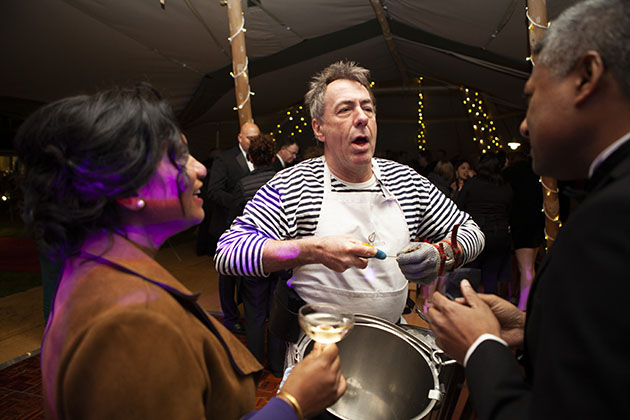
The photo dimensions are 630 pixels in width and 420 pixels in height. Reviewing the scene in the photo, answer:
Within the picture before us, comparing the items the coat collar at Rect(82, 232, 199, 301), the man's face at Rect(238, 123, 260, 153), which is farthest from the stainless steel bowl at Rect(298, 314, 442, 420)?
the man's face at Rect(238, 123, 260, 153)

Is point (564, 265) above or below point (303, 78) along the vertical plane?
below

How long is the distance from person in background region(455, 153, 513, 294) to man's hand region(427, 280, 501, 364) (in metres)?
3.42

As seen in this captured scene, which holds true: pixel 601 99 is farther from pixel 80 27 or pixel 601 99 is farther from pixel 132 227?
pixel 80 27

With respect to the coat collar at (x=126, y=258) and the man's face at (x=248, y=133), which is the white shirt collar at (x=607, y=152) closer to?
the coat collar at (x=126, y=258)

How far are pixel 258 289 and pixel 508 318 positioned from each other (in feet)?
8.45

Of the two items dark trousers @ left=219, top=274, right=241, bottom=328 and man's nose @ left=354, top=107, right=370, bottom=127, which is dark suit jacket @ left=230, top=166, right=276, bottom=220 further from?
man's nose @ left=354, top=107, right=370, bottom=127

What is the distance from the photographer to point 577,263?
64cm

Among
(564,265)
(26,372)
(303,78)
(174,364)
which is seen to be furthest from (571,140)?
(303,78)

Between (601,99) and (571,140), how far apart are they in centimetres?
9

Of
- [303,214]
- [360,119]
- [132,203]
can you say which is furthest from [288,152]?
[132,203]

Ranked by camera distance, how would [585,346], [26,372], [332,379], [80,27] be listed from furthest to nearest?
[80,27] → [26,372] → [332,379] → [585,346]

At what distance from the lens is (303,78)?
8789mm

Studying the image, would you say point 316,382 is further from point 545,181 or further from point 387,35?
point 387,35

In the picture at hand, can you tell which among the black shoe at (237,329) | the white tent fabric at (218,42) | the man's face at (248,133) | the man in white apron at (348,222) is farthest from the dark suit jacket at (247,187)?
the man in white apron at (348,222)
